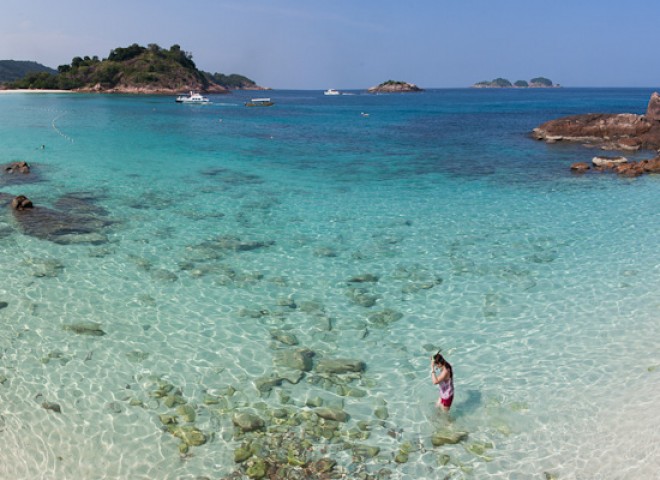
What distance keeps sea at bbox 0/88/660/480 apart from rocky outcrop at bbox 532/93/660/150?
2471 cm

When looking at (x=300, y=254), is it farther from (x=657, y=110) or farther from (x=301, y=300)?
(x=657, y=110)

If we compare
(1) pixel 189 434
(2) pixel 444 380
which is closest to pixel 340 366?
(2) pixel 444 380

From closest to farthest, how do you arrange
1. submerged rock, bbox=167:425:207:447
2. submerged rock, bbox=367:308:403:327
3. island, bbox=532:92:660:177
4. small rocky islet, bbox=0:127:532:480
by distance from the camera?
small rocky islet, bbox=0:127:532:480
submerged rock, bbox=167:425:207:447
submerged rock, bbox=367:308:403:327
island, bbox=532:92:660:177

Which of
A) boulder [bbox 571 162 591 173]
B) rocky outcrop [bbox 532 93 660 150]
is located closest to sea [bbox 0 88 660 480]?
boulder [bbox 571 162 591 173]

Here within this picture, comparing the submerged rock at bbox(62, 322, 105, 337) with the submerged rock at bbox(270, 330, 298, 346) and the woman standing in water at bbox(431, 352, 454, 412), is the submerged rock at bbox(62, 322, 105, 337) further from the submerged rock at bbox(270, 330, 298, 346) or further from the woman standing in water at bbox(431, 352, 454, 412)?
the woman standing in water at bbox(431, 352, 454, 412)

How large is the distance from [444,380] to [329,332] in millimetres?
4206

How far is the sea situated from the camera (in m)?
9.65

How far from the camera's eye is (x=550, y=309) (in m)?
14.9

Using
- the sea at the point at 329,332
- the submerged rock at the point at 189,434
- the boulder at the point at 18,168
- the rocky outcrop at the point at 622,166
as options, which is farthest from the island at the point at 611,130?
the boulder at the point at 18,168

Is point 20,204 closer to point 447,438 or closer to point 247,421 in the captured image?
point 247,421

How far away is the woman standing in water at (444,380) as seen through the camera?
10.4 m

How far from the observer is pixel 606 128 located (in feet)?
168

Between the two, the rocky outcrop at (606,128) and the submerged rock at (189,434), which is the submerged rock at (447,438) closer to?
the submerged rock at (189,434)

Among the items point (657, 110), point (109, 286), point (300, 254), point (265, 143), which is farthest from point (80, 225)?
point (657, 110)
